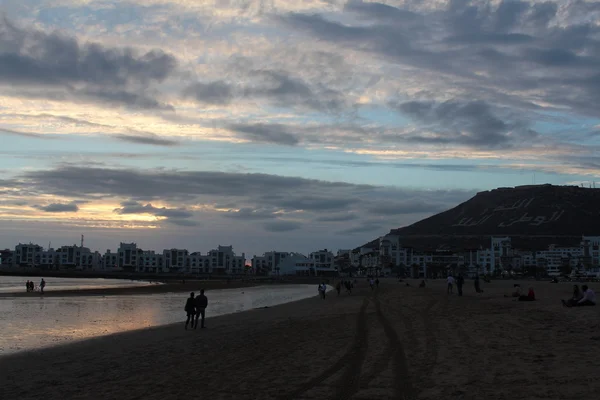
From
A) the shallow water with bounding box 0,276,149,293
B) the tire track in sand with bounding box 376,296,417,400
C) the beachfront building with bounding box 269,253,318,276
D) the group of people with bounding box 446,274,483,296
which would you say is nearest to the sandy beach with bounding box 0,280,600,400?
the tire track in sand with bounding box 376,296,417,400

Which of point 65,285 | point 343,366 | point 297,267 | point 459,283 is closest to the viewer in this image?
point 343,366

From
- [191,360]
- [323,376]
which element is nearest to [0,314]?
[191,360]

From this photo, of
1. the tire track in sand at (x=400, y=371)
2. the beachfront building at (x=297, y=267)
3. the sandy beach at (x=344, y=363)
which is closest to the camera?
the tire track in sand at (x=400, y=371)

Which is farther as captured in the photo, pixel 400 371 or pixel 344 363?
pixel 344 363

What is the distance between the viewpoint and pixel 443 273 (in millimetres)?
158500

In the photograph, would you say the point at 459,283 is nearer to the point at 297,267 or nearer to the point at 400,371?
the point at 400,371

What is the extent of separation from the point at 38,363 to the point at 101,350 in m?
2.22

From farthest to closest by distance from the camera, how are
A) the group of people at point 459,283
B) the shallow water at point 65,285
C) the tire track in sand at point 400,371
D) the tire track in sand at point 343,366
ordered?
the shallow water at point 65,285 < the group of people at point 459,283 < the tire track in sand at point 343,366 < the tire track in sand at point 400,371

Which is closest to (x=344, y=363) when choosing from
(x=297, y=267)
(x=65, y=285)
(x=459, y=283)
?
(x=459, y=283)

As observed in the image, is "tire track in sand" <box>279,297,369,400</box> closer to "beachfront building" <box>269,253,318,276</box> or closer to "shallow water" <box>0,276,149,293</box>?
"shallow water" <box>0,276,149,293</box>

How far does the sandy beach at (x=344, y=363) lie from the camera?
881 centimetres

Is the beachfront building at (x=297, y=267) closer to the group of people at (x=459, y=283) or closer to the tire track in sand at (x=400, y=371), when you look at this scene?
the group of people at (x=459, y=283)

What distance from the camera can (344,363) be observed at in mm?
11359

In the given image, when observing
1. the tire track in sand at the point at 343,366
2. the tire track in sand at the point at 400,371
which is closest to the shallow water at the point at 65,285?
the tire track in sand at the point at 343,366
